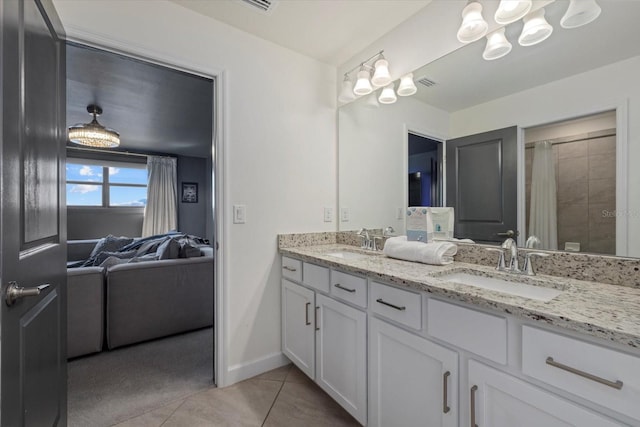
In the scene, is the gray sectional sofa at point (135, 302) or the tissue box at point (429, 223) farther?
the gray sectional sofa at point (135, 302)

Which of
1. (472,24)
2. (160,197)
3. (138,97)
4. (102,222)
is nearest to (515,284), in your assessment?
(472,24)

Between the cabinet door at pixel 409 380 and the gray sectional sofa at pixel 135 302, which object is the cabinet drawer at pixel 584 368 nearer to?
the cabinet door at pixel 409 380

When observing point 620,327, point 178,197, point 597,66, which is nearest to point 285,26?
point 597,66

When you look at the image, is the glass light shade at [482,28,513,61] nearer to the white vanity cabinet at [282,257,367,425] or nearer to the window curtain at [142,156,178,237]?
the white vanity cabinet at [282,257,367,425]

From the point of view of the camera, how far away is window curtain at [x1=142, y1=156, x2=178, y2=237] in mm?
5555

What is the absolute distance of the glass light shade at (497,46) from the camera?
136cm

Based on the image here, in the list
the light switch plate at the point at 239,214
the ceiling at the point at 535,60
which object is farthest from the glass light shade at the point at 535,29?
the light switch plate at the point at 239,214

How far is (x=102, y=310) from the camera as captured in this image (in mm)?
2281

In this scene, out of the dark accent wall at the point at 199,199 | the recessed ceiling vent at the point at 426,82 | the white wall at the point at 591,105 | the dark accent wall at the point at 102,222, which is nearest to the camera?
the white wall at the point at 591,105

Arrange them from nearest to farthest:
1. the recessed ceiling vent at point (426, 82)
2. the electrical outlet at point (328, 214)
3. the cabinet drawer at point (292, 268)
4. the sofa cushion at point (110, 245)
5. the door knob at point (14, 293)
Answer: the door knob at point (14, 293), the recessed ceiling vent at point (426, 82), the cabinet drawer at point (292, 268), the electrical outlet at point (328, 214), the sofa cushion at point (110, 245)

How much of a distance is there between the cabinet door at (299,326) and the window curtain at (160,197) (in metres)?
4.63

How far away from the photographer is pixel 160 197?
223 inches

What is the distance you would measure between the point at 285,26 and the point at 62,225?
5.52 ft

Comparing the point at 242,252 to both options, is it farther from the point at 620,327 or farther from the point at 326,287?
→ the point at 620,327
